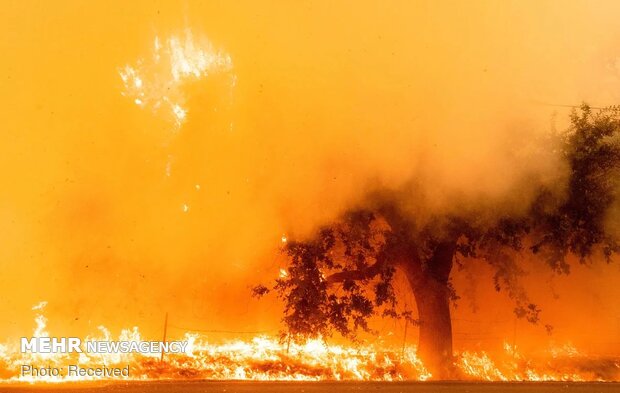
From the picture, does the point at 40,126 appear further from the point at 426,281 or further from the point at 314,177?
the point at 426,281

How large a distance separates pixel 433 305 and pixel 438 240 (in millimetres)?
1468

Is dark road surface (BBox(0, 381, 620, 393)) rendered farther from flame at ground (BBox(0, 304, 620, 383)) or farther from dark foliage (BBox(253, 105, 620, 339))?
dark foliage (BBox(253, 105, 620, 339))

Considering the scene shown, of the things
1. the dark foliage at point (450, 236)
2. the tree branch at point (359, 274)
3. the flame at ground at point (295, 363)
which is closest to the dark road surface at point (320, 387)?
the flame at ground at point (295, 363)

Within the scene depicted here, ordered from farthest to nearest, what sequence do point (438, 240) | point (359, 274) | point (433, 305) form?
point (433, 305) < point (359, 274) < point (438, 240)

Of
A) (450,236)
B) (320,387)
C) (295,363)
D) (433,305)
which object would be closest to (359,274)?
(433,305)

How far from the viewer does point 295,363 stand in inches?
439

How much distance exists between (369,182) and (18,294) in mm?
5844

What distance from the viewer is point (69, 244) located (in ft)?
34.8

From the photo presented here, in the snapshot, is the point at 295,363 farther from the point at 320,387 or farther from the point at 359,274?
the point at 320,387

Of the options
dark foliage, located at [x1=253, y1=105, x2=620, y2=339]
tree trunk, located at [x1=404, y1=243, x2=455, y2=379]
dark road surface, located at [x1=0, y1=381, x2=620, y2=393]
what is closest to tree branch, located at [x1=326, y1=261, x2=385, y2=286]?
dark foliage, located at [x1=253, y1=105, x2=620, y2=339]

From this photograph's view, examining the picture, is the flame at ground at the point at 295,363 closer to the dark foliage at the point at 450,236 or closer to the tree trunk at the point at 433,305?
the tree trunk at the point at 433,305

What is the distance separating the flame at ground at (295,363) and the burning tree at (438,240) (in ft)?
2.25

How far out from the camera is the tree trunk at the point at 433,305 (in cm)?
1127

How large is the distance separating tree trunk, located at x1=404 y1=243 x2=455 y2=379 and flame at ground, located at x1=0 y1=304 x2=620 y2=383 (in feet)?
1.15
